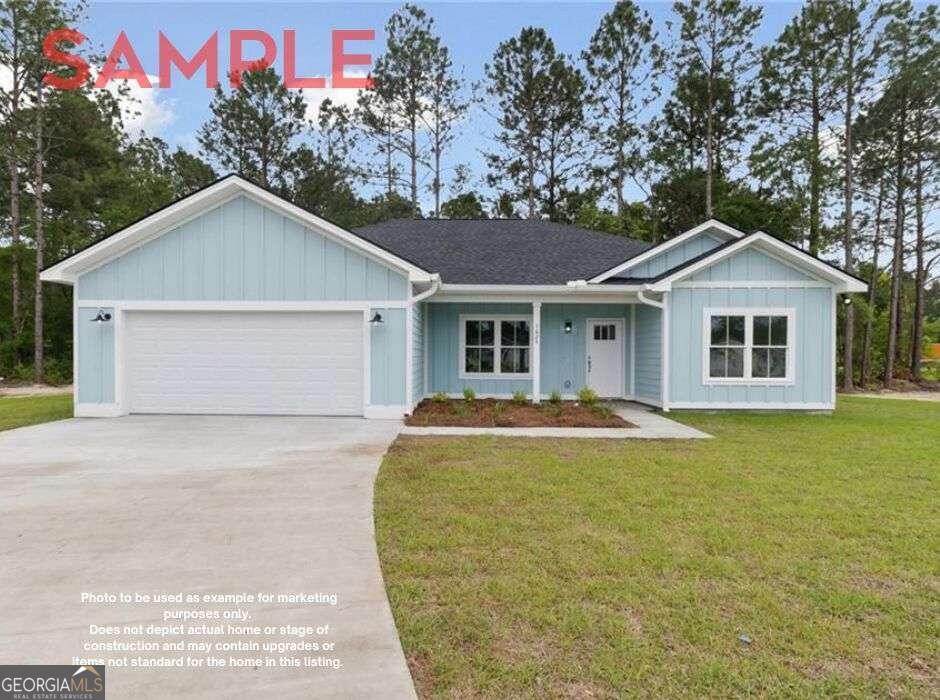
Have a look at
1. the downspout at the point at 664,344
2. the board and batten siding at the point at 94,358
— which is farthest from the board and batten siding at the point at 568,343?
the board and batten siding at the point at 94,358

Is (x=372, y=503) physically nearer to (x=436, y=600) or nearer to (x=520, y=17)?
(x=436, y=600)

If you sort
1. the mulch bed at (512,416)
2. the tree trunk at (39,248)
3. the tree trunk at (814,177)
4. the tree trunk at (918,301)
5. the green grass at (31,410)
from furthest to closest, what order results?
1. the tree trunk at (918,301)
2. the tree trunk at (814,177)
3. the tree trunk at (39,248)
4. the green grass at (31,410)
5. the mulch bed at (512,416)

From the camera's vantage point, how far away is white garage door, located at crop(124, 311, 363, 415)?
10.6 meters

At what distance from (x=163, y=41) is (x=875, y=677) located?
1299 centimetres

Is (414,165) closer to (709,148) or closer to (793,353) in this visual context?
(709,148)

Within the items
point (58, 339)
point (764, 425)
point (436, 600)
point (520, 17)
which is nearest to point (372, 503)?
point (436, 600)

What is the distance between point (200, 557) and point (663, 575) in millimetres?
3068

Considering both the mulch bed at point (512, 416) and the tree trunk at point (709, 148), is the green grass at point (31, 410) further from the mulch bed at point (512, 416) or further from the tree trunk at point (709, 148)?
the tree trunk at point (709, 148)

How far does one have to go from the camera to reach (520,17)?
2378cm

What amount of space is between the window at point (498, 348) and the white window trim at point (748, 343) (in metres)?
3.83

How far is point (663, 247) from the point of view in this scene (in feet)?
40.8

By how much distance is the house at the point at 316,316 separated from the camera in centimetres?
1038

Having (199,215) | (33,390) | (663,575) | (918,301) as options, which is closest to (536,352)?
(199,215)

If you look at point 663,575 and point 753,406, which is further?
point 753,406
